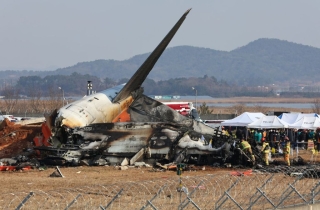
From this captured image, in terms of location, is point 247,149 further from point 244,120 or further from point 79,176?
point 244,120

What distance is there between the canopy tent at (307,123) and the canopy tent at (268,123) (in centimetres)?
126

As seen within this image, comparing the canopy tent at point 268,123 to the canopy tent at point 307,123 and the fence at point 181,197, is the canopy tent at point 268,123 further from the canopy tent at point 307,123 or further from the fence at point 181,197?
the fence at point 181,197

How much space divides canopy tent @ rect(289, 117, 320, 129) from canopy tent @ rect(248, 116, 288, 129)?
4.15 ft

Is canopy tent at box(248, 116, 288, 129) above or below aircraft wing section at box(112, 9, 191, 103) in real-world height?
below

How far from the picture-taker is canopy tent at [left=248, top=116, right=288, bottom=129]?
60.1 m

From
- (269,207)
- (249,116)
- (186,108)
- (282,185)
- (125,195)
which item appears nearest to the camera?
(269,207)

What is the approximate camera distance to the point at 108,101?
47.8 m

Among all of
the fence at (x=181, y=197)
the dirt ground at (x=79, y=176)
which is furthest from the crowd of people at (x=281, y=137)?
the fence at (x=181, y=197)

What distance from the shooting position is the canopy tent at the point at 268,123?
60.1 meters

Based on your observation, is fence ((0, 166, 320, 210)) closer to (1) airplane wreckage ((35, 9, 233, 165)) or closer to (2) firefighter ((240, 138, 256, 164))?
Result: (2) firefighter ((240, 138, 256, 164))

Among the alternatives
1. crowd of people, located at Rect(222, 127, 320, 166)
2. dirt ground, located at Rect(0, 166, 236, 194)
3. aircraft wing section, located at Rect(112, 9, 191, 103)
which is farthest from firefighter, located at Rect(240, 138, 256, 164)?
crowd of people, located at Rect(222, 127, 320, 166)

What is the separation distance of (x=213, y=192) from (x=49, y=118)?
19350 millimetres

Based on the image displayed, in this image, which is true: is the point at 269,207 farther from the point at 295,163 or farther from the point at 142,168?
the point at 295,163

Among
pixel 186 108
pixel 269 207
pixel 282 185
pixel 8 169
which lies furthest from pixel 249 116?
pixel 269 207
